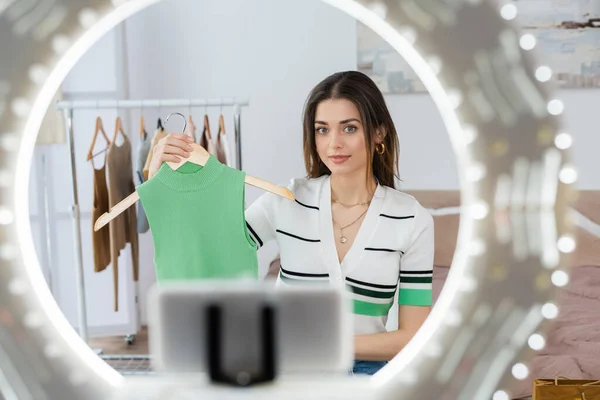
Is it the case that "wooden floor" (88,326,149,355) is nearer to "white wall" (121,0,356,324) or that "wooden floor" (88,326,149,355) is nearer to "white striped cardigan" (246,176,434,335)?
"white wall" (121,0,356,324)

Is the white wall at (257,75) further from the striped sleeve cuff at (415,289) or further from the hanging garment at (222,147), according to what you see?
the striped sleeve cuff at (415,289)

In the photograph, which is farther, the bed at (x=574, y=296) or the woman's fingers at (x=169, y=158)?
the bed at (x=574, y=296)

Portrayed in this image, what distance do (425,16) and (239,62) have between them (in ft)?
6.14

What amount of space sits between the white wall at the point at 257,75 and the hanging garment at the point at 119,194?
1.46 feet

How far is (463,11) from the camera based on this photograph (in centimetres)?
44

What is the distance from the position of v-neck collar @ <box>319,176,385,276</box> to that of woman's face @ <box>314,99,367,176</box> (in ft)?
0.19

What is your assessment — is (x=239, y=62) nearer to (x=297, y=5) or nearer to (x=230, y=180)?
(x=297, y=5)

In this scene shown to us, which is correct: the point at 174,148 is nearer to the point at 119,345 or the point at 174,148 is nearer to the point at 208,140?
the point at 208,140

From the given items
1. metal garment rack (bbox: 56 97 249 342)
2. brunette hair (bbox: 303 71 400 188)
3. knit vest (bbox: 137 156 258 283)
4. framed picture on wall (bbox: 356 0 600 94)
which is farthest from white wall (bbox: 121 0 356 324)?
knit vest (bbox: 137 156 258 283)

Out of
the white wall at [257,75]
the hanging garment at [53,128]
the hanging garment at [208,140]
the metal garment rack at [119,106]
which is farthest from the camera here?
the white wall at [257,75]

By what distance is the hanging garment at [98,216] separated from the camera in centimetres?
169

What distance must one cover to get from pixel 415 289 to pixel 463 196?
41 cm

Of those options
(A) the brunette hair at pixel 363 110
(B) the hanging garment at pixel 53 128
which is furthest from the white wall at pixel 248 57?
(A) the brunette hair at pixel 363 110

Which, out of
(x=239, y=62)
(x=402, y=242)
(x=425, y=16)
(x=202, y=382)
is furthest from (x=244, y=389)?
(x=239, y=62)
